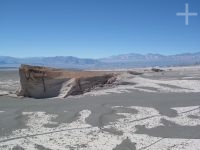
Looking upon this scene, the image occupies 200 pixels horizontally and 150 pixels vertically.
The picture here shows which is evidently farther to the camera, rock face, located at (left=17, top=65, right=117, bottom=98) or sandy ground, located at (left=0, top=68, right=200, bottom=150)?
rock face, located at (left=17, top=65, right=117, bottom=98)

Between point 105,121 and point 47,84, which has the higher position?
point 47,84

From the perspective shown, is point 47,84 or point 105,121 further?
point 47,84

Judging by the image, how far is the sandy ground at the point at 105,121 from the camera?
814cm

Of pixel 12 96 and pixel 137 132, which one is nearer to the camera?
pixel 137 132

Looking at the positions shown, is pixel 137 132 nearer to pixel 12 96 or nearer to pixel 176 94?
pixel 176 94

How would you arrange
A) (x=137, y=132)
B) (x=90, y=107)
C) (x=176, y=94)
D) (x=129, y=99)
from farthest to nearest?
(x=176, y=94)
(x=129, y=99)
(x=90, y=107)
(x=137, y=132)

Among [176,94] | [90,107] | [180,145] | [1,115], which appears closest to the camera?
[180,145]

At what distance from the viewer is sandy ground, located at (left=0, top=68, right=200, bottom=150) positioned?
26.7 feet

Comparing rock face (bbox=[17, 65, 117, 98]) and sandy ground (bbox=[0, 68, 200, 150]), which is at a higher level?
rock face (bbox=[17, 65, 117, 98])

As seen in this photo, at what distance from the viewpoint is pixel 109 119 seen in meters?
10.6

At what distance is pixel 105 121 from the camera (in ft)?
34.0

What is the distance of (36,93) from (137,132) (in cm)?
789

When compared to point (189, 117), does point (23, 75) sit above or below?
above

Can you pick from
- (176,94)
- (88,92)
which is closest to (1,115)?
(88,92)
